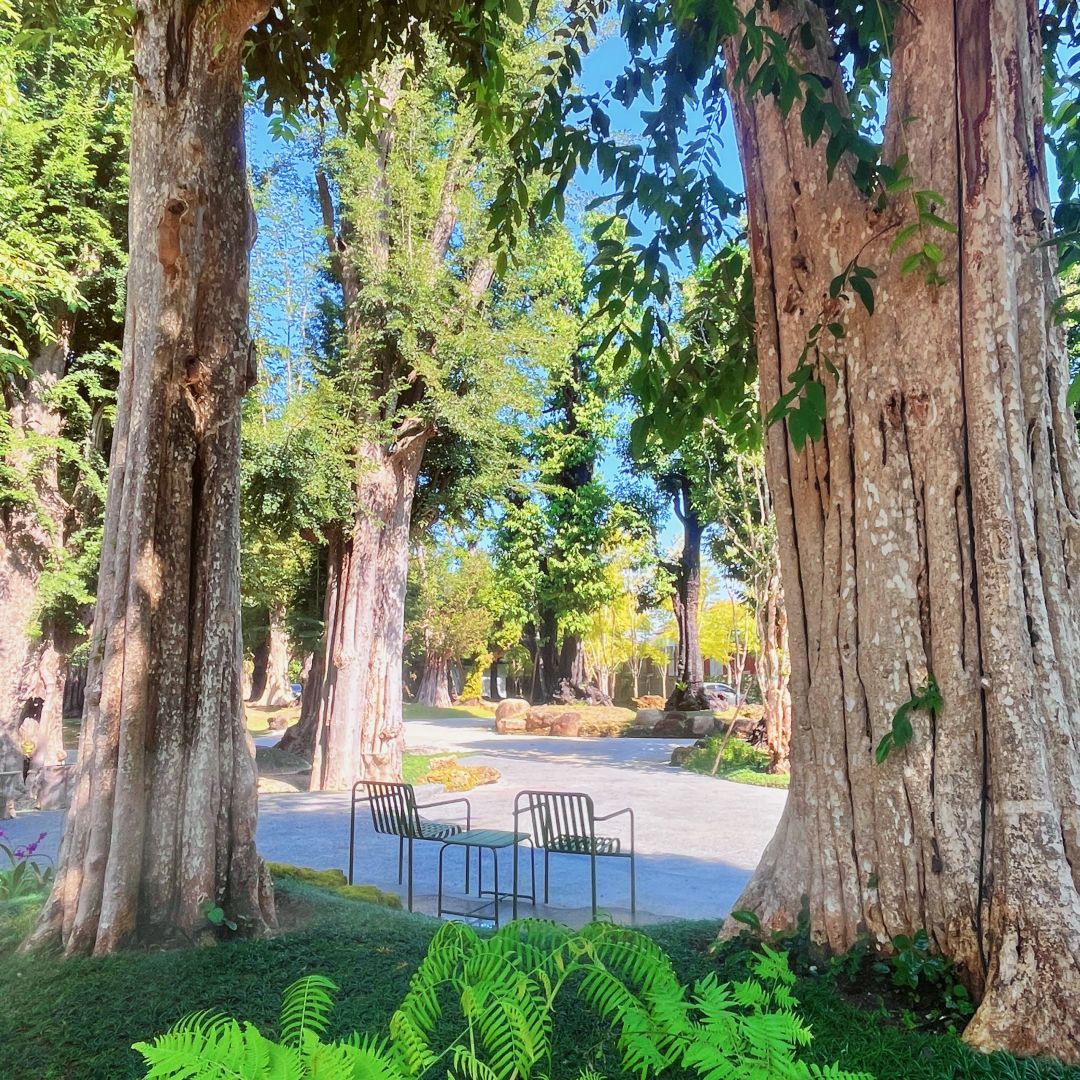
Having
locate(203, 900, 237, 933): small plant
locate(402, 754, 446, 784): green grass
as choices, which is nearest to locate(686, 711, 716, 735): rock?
locate(402, 754, 446, 784): green grass

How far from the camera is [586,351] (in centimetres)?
2869

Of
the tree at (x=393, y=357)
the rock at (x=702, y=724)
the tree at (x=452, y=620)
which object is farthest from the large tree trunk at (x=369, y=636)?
the tree at (x=452, y=620)

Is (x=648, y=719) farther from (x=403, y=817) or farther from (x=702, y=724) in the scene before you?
(x=403, y=817)

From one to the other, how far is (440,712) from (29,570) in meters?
27.0

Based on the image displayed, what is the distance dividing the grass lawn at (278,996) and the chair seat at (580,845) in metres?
1.94

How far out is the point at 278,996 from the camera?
129 inches

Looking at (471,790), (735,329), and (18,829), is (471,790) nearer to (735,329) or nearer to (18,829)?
(18,829)

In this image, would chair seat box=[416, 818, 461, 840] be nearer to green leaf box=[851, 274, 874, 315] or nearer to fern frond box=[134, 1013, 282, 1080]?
green leaf box=[851, 274, 874, 315]

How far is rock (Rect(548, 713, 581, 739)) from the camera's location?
23.7m

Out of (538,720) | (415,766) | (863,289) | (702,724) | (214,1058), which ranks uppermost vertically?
(863,289)

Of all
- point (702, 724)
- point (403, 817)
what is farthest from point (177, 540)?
point (702, 724)

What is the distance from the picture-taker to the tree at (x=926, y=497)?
2.65 meters

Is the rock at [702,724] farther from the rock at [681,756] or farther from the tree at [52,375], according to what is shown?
the tree at [52,375]

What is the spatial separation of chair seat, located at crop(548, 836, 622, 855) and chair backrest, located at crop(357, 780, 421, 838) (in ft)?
3.58
